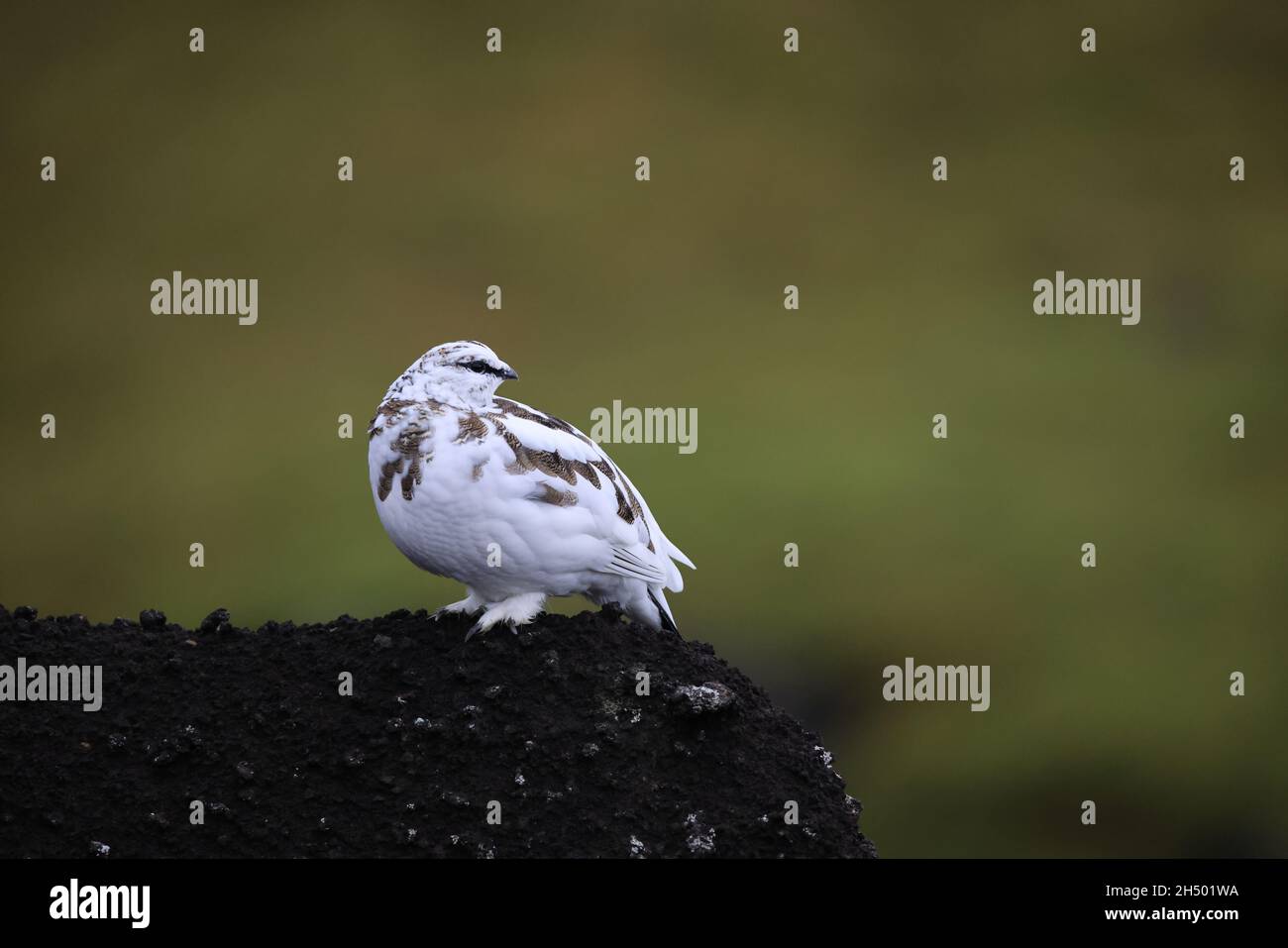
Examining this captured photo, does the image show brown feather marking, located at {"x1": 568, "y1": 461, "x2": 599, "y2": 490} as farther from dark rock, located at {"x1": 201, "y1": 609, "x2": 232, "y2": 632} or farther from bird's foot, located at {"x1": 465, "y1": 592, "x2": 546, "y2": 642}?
dark rock, located at {"x1": 201, "y1": 609, "x2": 232, "y2": 632}

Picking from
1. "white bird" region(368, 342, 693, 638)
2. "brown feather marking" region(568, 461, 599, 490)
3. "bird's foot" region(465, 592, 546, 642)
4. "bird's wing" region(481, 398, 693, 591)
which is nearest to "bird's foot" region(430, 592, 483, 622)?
"white bird" region(368, 342, 693, 638)

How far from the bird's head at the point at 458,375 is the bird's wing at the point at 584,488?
115mm

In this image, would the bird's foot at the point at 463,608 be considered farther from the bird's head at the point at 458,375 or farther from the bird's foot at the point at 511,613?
the bird's head at the point at 458,375

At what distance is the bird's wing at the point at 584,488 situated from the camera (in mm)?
5898

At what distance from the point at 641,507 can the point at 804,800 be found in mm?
1508

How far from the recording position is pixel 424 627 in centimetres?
629

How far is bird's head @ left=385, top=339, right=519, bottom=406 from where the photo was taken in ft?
19.6

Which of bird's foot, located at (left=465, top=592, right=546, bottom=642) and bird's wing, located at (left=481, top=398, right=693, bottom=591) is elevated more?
bird's wing, located at (left=481, top=398, right=693, bottom=591)

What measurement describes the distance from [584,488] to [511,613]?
63cm

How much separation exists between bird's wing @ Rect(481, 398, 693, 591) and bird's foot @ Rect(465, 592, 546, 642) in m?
0.33

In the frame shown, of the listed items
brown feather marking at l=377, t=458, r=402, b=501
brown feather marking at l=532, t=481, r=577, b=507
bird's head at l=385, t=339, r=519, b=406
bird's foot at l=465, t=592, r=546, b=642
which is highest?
bird's head at l=385, t=339, r=519, b=406

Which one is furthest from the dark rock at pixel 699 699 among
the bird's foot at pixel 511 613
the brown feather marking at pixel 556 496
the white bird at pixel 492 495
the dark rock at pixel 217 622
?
the dark rock at pixel 217 622
